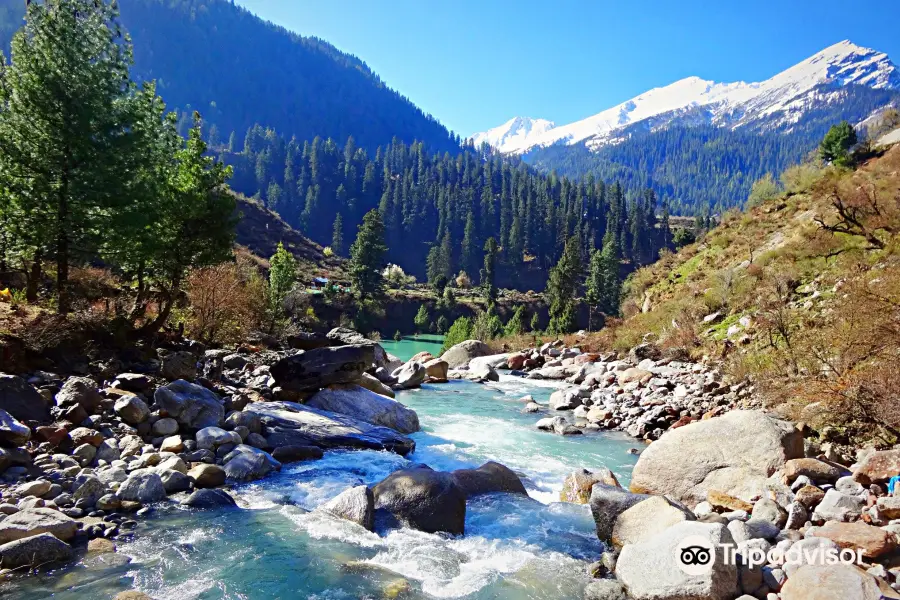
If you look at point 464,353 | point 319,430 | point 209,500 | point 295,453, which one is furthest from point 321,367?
point 464,353

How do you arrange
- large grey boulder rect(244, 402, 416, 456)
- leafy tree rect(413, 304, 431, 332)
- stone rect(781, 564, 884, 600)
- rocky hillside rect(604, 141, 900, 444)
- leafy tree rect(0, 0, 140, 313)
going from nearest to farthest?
stone rect(781, 564, 884, 600) → rocky hillside rect(604, 141, 900, 444) → large grey boulder rect(244, 402, 416, 456) → leafy tree rect(0, 0, 140, 313) → leafy tree rect(413, 304, 431, 332)

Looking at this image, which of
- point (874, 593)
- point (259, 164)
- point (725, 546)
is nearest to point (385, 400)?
point (725, 546)

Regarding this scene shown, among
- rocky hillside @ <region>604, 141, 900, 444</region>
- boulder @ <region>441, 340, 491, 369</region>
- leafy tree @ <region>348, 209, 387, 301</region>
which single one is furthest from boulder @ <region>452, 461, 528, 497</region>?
leafy tree @ <region>348, 209, 387, 301</region>

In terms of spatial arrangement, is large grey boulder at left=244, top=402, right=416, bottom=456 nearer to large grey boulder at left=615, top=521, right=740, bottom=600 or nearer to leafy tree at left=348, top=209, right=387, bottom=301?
large grey boulder at left=615, top=521, right=740, bottom=600

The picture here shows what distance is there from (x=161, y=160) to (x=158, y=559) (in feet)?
41.8

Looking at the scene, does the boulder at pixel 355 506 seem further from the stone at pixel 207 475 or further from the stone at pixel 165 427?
the stone at pixel 165 427

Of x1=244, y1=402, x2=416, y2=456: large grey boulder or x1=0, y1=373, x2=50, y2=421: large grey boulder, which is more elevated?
x1=0, y1=373, x2=50, y2=421: large grey boulder

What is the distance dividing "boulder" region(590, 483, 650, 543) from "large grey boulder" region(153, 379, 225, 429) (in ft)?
24.9

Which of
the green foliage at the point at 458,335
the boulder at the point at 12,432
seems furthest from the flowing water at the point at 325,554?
the green foliage at the point at 458,335

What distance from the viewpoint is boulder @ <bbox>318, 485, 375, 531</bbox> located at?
25.0ft

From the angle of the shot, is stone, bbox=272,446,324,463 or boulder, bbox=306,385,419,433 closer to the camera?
stone, bbox=272,446,324,463

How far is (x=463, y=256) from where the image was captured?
426ft

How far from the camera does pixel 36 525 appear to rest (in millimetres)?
6121

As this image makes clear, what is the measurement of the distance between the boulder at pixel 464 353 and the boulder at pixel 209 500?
90.9 feet
